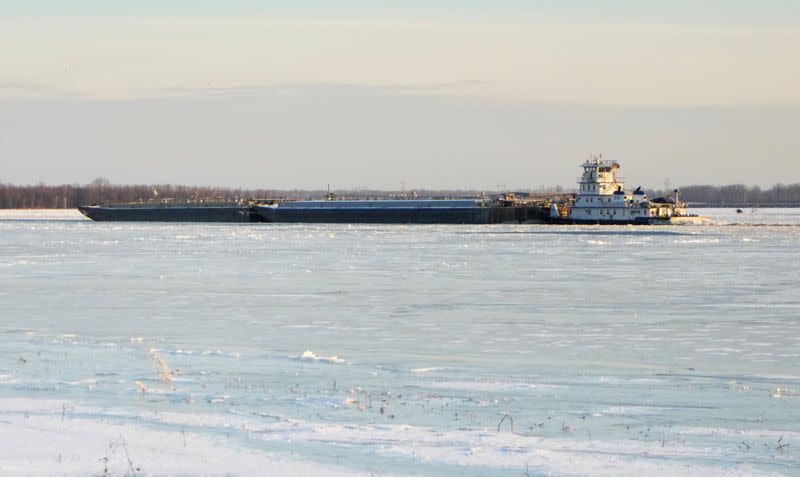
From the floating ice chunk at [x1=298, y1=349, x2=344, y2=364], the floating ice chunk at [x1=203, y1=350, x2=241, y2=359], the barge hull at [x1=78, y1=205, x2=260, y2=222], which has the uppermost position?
the floating ice chunk at [x1=298, y1=349, x2=344, y2=364]

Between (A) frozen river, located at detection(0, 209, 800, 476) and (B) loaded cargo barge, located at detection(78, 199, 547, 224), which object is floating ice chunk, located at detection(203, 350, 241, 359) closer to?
(A) frozen river, located at detection(0, 209, 800, 476)

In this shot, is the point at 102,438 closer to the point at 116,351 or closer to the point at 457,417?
the point at 457,417

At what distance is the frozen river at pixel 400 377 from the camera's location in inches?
381

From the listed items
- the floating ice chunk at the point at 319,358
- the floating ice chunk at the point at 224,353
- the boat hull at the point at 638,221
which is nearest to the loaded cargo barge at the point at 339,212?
the boat hull at the point at 638,221

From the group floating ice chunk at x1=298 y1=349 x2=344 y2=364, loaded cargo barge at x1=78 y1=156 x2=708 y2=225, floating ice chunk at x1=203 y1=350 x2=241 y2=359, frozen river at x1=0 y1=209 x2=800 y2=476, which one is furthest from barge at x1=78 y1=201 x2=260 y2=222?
floating ice chunk at x1=298 y1=349 x2=344 y2=364

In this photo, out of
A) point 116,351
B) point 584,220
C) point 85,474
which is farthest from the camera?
point 584,220

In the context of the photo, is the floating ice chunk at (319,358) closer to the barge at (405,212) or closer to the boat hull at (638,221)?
the boat hull at (638,221)

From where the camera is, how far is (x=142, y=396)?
12.4 meters

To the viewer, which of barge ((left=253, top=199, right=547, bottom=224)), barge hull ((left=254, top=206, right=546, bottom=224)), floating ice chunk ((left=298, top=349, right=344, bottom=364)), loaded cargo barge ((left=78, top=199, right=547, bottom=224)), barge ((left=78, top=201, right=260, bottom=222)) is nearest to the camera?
floating ice chunk ((left=298, top=349, right=344, bottom=364))

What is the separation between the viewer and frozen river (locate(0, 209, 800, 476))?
9.67 m

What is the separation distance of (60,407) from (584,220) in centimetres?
9624

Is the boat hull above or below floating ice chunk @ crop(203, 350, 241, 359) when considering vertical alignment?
above

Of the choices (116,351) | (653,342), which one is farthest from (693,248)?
(116,351)

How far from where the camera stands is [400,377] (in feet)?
45.8
